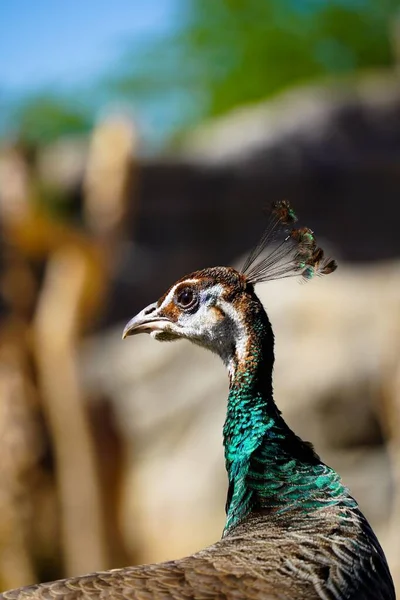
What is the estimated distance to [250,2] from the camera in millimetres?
15102

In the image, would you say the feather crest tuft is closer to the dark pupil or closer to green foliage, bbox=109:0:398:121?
the dark pupil

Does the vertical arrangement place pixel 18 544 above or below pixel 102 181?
below

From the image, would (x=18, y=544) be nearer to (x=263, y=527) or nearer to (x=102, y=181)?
(x=102, y=181)

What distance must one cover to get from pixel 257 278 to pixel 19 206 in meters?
2.90

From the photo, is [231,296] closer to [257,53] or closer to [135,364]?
[135,364]

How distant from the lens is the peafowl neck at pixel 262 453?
6.56 ft

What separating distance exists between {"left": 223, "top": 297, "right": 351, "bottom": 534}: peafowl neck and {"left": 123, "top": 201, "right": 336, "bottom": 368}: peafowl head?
0.02 meters

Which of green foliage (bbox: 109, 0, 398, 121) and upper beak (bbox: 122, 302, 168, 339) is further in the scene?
green foliage (bbox: 109, 0, 398, 121)

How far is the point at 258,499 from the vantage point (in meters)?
2.02

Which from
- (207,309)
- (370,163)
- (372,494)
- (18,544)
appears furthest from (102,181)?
(370,163)

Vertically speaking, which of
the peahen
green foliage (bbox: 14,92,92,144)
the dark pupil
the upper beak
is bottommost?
the peahen

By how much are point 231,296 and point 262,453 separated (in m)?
0.34

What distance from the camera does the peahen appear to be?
1.74 m

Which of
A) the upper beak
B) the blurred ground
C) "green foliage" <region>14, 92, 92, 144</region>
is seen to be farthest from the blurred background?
Answer: "green foliage" <region>14, 92, 92, 144</region>
